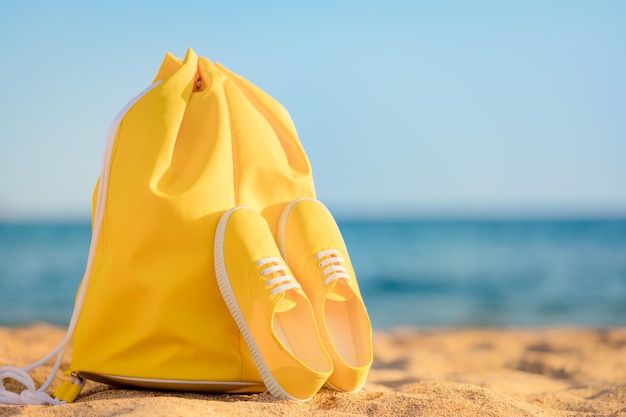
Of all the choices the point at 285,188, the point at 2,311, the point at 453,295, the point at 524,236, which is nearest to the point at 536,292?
the point at 453,295

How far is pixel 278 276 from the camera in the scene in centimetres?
212

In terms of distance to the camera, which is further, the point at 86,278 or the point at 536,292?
the point at 536,292

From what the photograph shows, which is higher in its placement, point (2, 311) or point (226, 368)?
point (226, 368)

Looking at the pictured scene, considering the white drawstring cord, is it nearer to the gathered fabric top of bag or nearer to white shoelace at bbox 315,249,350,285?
the gathered fabric top of bag

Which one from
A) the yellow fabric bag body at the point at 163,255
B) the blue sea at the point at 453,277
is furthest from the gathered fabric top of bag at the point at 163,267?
the blue sea at the point at 453,277

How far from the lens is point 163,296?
6.93 feet

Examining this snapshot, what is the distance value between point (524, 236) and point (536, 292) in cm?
1386

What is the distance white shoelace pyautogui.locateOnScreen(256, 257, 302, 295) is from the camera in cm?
208

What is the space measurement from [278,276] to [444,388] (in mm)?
743

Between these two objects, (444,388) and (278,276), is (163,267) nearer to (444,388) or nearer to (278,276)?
(278,276)

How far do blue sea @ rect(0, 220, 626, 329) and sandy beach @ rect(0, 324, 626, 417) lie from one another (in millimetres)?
3844

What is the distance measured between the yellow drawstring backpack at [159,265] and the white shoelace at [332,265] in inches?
11.0

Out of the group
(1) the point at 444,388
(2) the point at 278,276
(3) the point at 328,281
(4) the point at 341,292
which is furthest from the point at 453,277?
(2) the point at 278,276

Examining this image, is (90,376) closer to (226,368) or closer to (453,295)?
(226,368)
